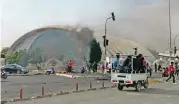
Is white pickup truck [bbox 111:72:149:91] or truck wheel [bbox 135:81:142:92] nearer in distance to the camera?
white pickup truck [bbox 111:72:149:91]

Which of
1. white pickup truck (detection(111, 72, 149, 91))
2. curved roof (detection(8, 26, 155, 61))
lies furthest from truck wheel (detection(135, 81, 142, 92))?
curved roof (detection(8, 26, 155, 61))

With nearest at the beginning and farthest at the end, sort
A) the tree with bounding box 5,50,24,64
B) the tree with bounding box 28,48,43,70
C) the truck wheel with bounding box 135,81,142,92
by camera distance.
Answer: the truck wheel with bounding box 135,81,142,92, the tree with bounding box 28,48,43,70, the tree with bounding box 5,50,24,64

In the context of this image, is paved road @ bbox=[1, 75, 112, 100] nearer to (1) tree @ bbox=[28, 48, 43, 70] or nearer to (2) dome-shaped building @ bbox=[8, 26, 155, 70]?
(1) tree @ bbox=[28, 48, 43, 70]

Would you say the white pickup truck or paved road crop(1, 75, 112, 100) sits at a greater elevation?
the white pickup truck

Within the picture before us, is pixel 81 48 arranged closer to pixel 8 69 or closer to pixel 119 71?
pixel 8 69

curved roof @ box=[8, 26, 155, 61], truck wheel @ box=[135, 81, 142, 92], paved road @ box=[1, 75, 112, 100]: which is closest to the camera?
paved road @ box=[1, 75, 112, 100]

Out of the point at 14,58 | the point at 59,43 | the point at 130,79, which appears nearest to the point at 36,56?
the point at 14,58

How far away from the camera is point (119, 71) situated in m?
20.7

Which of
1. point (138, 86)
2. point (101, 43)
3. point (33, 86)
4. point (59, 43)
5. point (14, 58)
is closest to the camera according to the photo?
point (138, 86)

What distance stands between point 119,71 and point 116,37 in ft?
403

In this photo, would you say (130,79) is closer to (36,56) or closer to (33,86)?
(33,86)

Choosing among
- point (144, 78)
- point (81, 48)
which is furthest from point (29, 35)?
point (144, 78)

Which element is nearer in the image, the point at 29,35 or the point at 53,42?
the point at 53,42

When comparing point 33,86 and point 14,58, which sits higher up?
point 14,58
